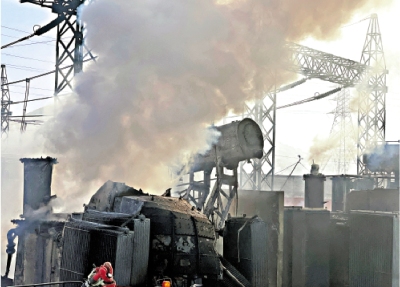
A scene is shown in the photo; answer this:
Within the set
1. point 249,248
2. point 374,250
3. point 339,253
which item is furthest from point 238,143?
point 339,253

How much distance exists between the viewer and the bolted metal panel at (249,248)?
15.5 meters

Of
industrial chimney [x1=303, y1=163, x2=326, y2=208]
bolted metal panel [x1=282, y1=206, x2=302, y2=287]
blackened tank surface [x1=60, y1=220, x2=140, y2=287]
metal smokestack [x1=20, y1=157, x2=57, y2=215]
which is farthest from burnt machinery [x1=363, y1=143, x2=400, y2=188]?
blackened tank surface [x1=60, y1=220, x2=140, y2=287]

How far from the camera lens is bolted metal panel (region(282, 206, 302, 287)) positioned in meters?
23.8

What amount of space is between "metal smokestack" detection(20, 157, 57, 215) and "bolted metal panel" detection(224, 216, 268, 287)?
6.40m

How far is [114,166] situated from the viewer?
58.6 ft

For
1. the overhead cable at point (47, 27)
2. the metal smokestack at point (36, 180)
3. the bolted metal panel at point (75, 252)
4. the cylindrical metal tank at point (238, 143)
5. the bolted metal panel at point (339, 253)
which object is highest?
the overhead cable at point (47, 27)

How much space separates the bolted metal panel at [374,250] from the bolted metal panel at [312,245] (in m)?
2.71

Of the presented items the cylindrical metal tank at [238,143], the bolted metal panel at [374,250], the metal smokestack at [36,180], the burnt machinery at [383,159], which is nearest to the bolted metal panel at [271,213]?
the bolted metal panel at [374,250]

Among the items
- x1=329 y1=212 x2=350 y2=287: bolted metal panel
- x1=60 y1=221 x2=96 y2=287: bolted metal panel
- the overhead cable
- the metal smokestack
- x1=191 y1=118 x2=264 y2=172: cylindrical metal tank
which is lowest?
x1=329 y1=212 x2=350 y2=287: bolted metal panel

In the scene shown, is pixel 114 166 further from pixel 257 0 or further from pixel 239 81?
pixel 257 0

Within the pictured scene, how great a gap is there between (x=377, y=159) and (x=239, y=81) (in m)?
20.6

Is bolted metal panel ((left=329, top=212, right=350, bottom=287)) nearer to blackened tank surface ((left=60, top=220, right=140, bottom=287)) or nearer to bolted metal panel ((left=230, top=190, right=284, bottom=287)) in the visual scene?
bolted metal panel ((left=230, top=190, right=284, bottom=287))

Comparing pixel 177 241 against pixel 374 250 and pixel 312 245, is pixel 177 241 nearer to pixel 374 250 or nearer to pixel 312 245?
pixel 374 250

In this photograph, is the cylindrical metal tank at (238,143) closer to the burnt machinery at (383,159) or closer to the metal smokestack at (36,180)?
the metal smokestack at (36,180)
